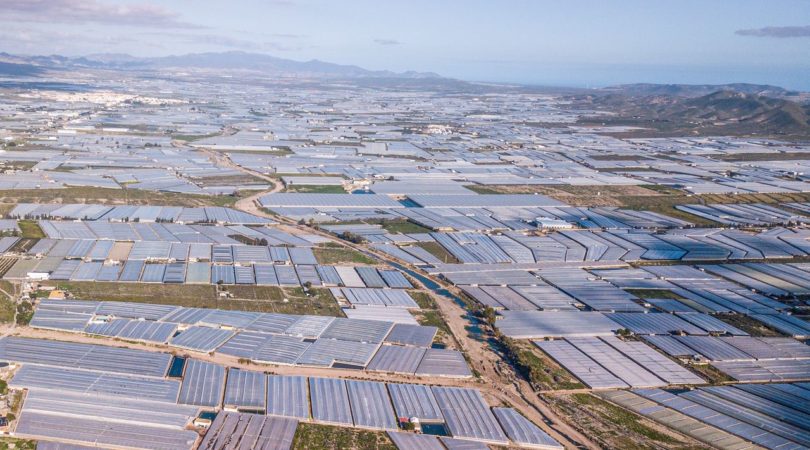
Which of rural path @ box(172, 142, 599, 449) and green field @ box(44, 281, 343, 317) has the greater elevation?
green field @ box(44, 281, 343, 317)

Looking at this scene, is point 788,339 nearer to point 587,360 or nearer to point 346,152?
point 587,360

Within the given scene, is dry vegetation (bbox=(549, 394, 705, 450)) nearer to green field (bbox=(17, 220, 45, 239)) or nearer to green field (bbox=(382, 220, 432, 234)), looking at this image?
green field (bbox=(382, 220, 432, 234))

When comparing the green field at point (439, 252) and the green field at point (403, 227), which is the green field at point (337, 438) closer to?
the green field at point (439, 252)

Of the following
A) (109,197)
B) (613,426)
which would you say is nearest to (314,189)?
(109,197)

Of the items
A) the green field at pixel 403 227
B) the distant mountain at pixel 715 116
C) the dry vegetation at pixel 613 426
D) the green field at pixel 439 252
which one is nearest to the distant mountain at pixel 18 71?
the distant mountain at pixel 715 116

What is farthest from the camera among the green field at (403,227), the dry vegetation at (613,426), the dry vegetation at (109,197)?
the dry vegetation at (109,197)

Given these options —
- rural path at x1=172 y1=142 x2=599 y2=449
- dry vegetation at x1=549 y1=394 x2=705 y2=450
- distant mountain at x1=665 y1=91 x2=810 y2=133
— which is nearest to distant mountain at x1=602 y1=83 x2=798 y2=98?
distant mountain at x1=665 y1=91 x2=810 y2=133

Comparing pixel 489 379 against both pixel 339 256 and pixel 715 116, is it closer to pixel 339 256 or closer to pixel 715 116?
pixel 339 256

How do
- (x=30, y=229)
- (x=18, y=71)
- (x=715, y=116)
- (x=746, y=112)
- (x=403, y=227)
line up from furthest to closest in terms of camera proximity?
(x=18, y=71), (x=715, y=116), (x=746, y=112), (x=403, y=227), (x=30, y=229)
